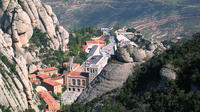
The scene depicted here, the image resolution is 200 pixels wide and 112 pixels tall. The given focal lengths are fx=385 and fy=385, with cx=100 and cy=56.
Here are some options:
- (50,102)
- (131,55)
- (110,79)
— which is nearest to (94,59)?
(50,102)

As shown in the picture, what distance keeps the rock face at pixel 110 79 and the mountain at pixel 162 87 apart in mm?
809

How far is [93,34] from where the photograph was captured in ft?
344

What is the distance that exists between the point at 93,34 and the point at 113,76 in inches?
2579

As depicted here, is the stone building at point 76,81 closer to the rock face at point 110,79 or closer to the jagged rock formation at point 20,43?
the jagged rock formation at point 20,43

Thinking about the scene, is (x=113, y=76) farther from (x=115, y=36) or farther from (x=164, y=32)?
(x=164, y=32)

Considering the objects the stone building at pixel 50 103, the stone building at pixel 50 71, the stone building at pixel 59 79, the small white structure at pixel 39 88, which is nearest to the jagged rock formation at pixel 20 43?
the stone building at pixel 50 71

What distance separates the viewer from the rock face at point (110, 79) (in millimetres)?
39625

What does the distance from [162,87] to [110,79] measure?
862cm

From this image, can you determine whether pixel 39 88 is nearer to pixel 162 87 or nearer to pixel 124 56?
pixel 124 56

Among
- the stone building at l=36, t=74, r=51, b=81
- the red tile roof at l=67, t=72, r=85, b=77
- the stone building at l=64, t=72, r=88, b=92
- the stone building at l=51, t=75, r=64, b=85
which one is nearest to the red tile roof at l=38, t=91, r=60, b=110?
the stone building at l=36, t=74, r=51, b=81

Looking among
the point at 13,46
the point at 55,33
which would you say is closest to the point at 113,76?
the point at 13,46

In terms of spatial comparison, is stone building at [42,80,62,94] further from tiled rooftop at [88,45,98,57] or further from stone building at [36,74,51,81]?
tiled rooftop at [88,45,98,57]

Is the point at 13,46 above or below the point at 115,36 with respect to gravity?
above

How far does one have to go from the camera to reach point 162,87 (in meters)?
32.5
